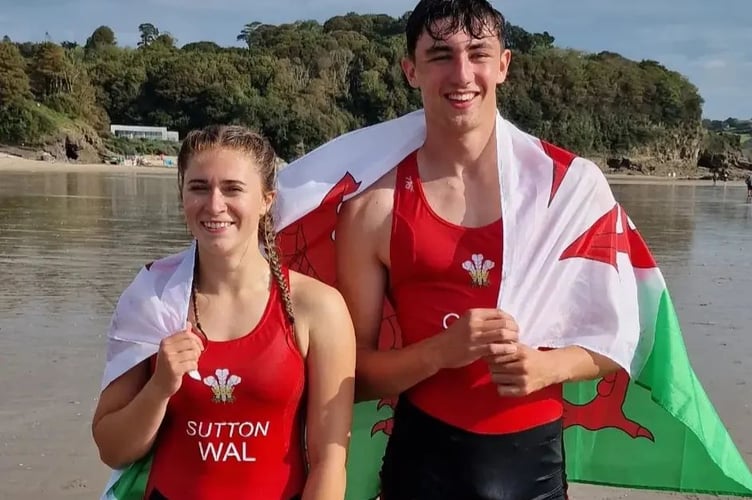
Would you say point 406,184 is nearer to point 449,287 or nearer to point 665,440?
point 449,287

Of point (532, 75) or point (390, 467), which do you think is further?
point (532, 75)

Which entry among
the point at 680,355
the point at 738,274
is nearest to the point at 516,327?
the point at 680,355

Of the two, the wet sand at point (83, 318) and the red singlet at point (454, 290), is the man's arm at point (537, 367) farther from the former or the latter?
the wet sand at point (83, 318)

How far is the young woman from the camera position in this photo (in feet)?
7.12

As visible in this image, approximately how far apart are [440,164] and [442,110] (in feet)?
0.61

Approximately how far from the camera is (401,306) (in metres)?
2.45

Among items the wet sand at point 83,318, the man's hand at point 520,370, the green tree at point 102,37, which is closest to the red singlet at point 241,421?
the man's hand at point 520,370

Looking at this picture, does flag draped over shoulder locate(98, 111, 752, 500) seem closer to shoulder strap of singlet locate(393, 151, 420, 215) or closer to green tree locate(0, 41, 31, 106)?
shoulder strap of singlet locate(393, 151, 420, 215)

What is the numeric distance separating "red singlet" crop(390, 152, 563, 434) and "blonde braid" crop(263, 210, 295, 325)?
1.08 feet

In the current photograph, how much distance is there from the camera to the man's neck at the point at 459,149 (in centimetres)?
247

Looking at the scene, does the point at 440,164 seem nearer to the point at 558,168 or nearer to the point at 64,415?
the point at 558,168

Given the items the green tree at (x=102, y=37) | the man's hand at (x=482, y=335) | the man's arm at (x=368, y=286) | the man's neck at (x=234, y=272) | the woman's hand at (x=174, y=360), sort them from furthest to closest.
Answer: the green tree at (x=102, y=37) < the man's arm at (x=368, y=286) < the man's neck at (x=234, y=272) < the man's hand at (x=482, y=335) < the woman's hand at (x=174, y=360)

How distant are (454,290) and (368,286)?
10.1 inches

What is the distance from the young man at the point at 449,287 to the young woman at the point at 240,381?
0.72 ft
